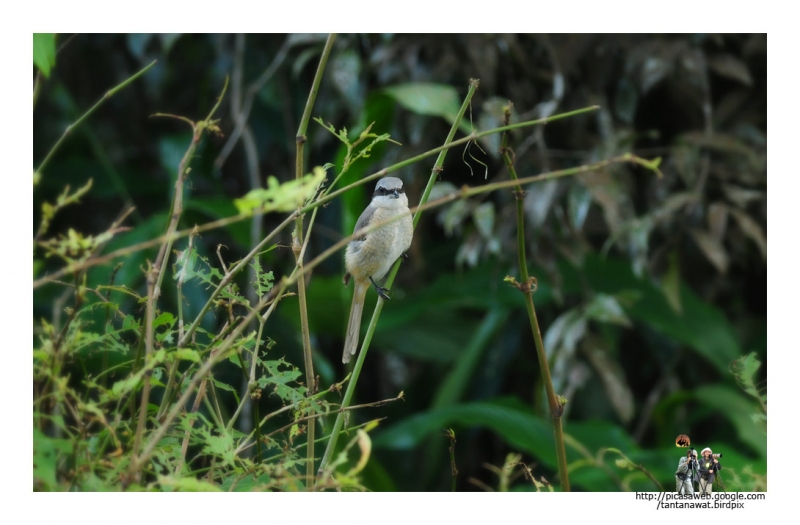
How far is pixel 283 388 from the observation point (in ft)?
2.55

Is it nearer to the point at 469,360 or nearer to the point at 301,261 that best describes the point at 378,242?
the point at 301,261

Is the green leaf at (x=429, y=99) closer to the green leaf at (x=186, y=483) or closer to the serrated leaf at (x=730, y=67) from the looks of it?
the serrated leaf at (x=730, y=67)

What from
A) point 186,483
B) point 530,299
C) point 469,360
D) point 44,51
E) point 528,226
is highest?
point 44,51

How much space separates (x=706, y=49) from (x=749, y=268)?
660 millimetres

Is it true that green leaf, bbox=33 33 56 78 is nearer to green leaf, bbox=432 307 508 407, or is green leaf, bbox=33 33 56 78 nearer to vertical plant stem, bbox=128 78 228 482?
vertical plant stem, bbox=128 78 228 482

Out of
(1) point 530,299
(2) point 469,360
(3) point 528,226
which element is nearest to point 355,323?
(1) point 530,299

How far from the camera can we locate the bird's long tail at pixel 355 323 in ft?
3.63

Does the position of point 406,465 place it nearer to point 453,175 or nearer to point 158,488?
point 453,175

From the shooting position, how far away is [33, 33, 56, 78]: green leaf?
94 centimetres

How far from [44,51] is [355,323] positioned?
577 millimetres

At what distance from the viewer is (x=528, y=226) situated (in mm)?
2035

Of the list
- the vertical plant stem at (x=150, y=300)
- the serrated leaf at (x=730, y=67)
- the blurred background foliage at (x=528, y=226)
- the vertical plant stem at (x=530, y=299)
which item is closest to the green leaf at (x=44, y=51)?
the vertical plant stem at (x=150, y=300)

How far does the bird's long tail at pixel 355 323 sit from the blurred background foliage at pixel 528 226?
1.17ft

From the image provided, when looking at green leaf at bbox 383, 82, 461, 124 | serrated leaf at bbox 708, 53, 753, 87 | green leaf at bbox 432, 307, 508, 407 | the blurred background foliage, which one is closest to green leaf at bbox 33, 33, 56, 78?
the blurred background foliage
